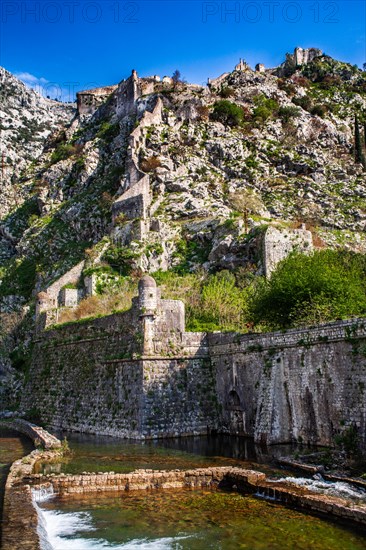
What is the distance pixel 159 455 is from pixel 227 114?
5126 centimetres

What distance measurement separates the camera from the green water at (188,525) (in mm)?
10758

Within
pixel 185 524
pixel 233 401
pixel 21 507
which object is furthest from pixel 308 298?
pixel 21 507

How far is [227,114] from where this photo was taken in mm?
63969

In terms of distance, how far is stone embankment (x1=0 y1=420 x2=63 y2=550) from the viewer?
32.8 ft

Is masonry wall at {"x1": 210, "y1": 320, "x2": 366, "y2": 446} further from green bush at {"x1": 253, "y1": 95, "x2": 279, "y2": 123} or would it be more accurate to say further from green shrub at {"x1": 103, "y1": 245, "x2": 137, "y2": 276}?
green bush at {"x1": 253, "y1": 95, "x2": 279, "y2": 123}

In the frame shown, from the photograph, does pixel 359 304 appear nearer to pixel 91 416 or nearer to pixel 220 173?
pixel 91 416

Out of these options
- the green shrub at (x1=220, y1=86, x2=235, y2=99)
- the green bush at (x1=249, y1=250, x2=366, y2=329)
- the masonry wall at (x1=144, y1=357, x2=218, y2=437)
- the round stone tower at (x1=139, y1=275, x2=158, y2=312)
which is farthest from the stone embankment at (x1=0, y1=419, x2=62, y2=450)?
the green shrub at (x1=220, y1=86, x2=235, y2=99)

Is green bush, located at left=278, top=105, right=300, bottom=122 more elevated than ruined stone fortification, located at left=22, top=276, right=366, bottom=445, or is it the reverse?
green bush, located at left=278, top=105, right=300, bottom=122

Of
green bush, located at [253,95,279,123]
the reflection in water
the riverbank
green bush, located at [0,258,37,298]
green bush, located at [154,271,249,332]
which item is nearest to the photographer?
the riverbank

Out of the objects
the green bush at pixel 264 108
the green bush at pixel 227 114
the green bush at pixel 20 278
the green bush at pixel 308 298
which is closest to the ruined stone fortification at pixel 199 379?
the green bush at pixel 308 298

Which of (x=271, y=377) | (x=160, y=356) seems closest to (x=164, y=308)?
(x=160, y=356)

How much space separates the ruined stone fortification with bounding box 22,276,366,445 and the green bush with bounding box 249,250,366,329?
7.09ft

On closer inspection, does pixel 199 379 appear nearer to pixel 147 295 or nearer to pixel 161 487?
pixel 147 295

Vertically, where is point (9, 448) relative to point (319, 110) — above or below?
below
